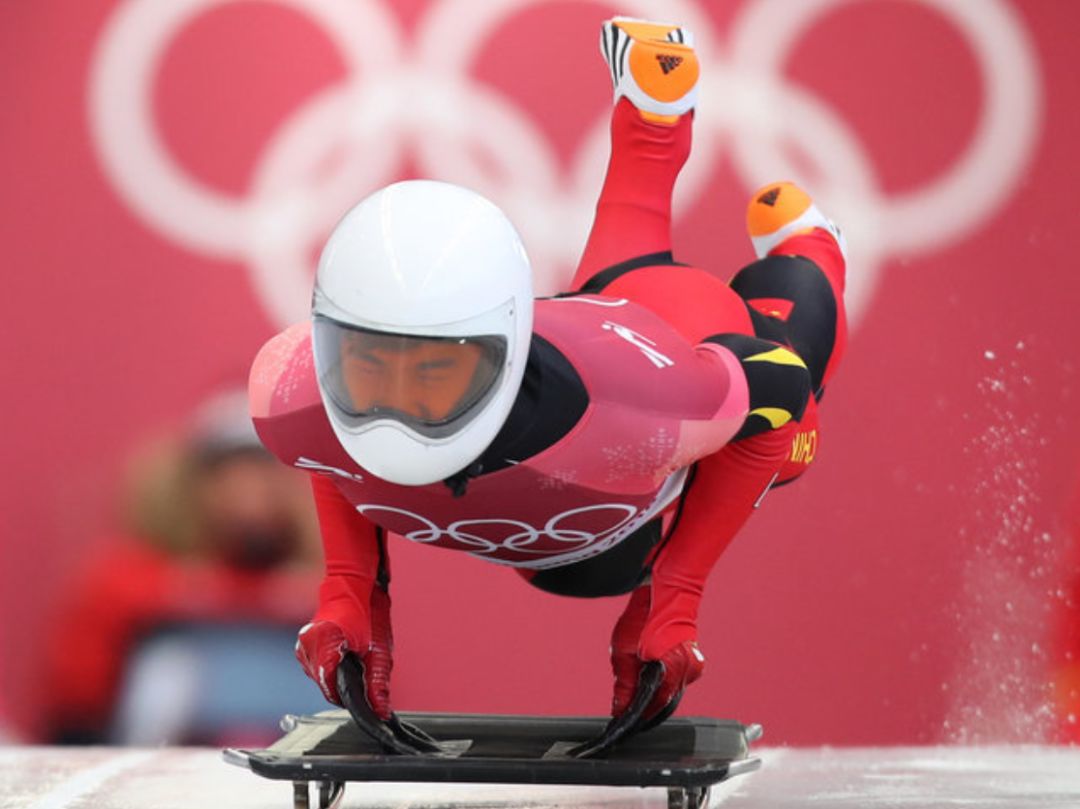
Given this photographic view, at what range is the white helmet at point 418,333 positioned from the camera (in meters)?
2.70

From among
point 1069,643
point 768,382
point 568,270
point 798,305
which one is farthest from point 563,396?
point 1069,643

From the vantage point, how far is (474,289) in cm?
273

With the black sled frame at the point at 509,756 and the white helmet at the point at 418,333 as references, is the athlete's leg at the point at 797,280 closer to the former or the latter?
the black sled frame at the point at 509,756

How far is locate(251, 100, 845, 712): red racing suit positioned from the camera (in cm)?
295

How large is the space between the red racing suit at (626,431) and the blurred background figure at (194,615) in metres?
1.76

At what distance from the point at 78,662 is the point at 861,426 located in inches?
91.3

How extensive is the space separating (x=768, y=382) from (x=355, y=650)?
2.80 ft

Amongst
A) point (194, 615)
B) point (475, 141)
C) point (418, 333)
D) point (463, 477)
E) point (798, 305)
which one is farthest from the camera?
point (475, 141)

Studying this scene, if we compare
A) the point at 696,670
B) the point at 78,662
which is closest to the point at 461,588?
the point at 78,662

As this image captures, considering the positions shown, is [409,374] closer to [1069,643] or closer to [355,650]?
[355,650]

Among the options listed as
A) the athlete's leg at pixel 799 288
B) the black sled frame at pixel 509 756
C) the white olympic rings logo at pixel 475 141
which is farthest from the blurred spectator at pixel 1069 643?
the black sled frame at pixel 509 756

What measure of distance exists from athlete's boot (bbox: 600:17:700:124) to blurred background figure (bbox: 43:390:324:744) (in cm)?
188

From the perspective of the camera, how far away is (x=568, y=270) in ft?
17.4

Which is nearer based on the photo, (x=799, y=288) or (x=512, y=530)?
(x=512, y=530)
